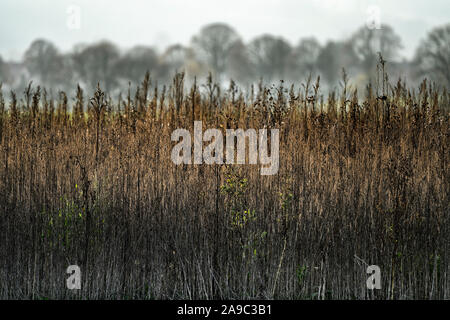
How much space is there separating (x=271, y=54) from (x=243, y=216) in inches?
788

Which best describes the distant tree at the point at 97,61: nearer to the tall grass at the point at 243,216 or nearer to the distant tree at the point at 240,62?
the distant tree at the point at 240,62

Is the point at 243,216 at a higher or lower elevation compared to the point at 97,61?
lower

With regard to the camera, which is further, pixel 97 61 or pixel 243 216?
pixel 97 61

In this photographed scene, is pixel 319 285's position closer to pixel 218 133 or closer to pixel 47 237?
pixel 218 133

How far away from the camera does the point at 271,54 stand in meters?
23.6

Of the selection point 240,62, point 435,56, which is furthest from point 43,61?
point 435,56

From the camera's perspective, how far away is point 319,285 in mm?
4332

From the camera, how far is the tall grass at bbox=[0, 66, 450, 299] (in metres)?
4.35

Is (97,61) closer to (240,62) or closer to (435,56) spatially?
(240,62)

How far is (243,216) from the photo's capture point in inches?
178

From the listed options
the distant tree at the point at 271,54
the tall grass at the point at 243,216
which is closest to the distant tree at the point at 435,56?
the distant tree at the point at 271,54

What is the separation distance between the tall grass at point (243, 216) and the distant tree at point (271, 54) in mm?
18203

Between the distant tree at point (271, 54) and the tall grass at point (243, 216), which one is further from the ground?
the distant tree at point (271, 54)

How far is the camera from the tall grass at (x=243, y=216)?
4.35m
